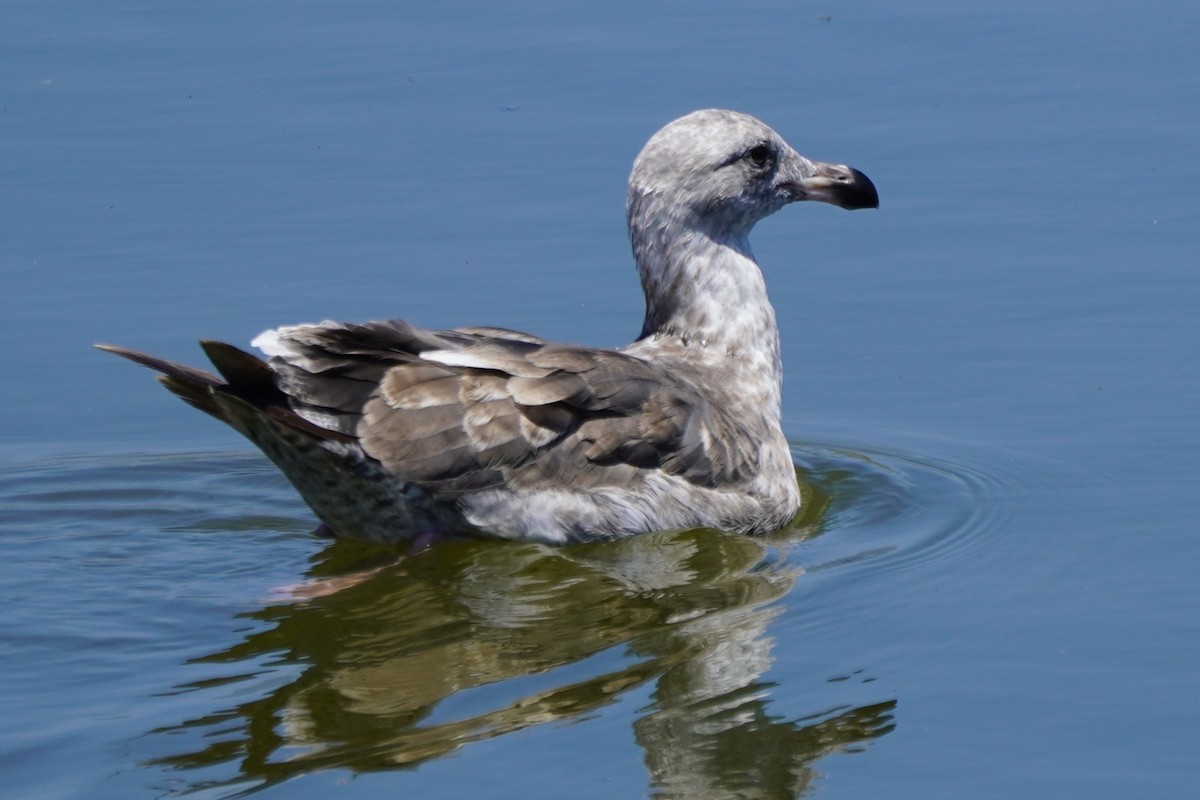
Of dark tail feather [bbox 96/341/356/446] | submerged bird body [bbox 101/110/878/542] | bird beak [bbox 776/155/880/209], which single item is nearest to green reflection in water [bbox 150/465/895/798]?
submerged bird body [bbox 101/110/878/542]

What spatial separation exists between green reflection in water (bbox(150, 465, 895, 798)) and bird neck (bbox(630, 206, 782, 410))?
74cm

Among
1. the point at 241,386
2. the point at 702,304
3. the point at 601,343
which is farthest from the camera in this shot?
the point at 601,343

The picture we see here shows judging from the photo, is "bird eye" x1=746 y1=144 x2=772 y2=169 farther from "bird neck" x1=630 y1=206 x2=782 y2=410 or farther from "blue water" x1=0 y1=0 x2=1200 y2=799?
"blue water" x1=0 y1=0 x2=1200 y2=799

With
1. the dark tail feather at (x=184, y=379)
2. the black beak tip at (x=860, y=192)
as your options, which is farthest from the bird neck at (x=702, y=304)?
the dark tail feather at (x=184, y=379)

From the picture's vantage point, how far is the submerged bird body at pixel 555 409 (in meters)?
8.01

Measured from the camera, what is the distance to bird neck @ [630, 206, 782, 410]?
30.8 feet

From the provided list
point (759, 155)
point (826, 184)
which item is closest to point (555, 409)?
point (759, 155)

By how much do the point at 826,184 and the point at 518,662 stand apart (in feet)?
10.9

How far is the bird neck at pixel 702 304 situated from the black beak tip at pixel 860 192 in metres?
0.71

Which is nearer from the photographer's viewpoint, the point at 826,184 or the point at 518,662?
the point at 518,662

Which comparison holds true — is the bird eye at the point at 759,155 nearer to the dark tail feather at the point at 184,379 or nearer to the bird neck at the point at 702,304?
the bird neck at the point at 702,304

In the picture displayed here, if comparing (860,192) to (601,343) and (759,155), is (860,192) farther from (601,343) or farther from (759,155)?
(601,343)

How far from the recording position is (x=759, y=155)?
9.56 metres

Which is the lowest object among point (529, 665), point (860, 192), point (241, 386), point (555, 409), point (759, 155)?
point (529, 665)
